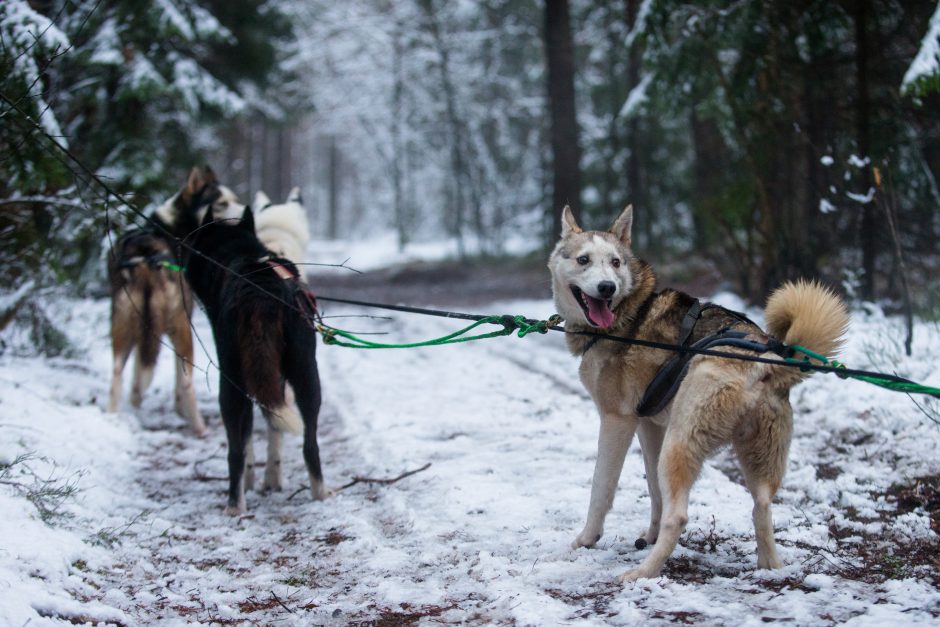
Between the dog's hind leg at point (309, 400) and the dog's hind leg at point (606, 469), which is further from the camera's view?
the dog's hind leg at point (309, 400)

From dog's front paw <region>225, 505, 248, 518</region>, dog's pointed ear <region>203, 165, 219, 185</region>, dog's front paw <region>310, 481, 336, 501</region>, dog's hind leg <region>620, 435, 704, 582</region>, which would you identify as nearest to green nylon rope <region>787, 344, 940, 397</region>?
dog's hind leg <region>620, 435, 704, 582</region>

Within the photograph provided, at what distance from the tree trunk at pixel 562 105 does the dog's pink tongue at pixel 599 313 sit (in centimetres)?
1039

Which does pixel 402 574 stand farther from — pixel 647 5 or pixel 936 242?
pixel 936 242

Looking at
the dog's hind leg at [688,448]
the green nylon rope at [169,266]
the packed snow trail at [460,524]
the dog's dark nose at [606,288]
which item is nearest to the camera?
the packed snow trail at [460,524]

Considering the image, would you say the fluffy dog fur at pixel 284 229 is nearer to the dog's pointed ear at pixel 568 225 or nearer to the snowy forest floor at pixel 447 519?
the snowy forest floor at pixel 447 519

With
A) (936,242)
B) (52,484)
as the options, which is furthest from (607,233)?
(936,242)

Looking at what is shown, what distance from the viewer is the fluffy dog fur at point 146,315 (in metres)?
7.39

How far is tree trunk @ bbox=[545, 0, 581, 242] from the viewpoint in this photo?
14.4m

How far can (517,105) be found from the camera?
24.8 metres

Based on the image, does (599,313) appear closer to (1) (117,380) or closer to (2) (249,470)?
(2) (249,470)

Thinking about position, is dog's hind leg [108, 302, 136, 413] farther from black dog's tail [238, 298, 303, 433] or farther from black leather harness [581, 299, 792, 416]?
black leather harness [581, 299, 792, 416]

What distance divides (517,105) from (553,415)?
19289 millimetres

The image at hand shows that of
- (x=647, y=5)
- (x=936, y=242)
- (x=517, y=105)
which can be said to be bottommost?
(x=936, y=242)

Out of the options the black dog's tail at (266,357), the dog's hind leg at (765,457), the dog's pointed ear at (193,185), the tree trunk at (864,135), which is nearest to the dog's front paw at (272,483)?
the black dog's tail at (266,357)
